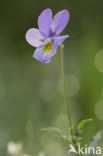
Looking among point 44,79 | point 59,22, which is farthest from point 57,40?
point 44,79

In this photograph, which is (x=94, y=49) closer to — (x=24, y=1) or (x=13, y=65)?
(x=13, y=65)

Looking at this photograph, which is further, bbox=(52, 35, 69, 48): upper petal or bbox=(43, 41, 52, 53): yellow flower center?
bbox=(43, 41, 52, 53): yellow flower center

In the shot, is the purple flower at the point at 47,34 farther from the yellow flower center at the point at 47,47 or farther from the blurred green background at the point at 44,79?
the blurred green background at the point at 44,79

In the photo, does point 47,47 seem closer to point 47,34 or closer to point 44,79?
point 47,34

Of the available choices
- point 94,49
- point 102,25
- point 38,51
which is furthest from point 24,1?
point 38,51

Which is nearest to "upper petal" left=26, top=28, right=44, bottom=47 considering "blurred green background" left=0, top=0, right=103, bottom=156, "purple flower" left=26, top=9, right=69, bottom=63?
"purple flower" left=26, top=9, right=69, bottom=63

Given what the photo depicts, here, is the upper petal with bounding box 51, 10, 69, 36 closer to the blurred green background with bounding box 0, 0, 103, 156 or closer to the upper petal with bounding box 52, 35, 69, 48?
the upper petal with bounding box 52, 35, 69, 48
